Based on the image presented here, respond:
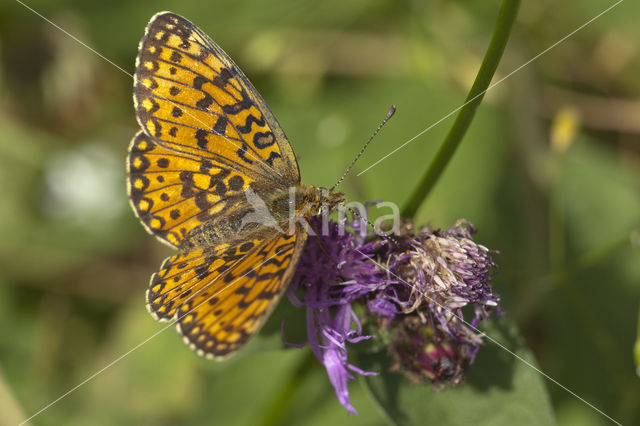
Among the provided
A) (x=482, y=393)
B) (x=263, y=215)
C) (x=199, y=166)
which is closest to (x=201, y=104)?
(x=199, y=166)

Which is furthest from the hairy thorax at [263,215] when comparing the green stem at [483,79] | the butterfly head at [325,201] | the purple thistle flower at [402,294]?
the green stem at [483,79]

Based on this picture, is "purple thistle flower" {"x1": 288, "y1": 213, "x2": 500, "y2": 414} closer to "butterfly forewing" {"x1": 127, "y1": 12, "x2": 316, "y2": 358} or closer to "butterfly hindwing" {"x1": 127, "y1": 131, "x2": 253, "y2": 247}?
"butterfly forewing" {"x1": 127, "y1": 12, "x2": 316, "y2": 358}

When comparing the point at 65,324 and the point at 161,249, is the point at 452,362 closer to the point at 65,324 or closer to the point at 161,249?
the point at 161,249

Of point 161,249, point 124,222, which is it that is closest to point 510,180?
point 161,249

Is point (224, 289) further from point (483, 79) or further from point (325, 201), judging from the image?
point (483, 79)

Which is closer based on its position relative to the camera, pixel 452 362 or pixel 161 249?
pixel 452 362

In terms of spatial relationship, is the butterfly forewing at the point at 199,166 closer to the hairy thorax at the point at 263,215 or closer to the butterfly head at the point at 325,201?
the hairy thorax at the point at 263,215
